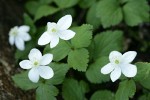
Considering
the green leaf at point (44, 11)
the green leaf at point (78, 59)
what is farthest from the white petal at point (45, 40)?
the green leaf at point (44, 11)

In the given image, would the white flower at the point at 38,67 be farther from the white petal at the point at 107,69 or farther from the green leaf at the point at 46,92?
the white petal at the point at 107,69

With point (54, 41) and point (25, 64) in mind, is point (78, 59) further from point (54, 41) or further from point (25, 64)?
point (25, 64)

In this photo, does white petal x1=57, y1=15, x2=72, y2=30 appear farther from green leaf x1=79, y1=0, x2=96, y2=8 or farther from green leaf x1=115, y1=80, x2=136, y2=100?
green leaf x1=79, y1=0, x2=96, y2=8

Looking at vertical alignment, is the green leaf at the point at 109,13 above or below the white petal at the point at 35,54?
above

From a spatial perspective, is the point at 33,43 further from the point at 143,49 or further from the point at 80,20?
the point at 143,49

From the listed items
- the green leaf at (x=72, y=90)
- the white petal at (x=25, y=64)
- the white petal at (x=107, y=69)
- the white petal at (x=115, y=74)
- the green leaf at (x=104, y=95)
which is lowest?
the green leaf at (x=104, y=95)

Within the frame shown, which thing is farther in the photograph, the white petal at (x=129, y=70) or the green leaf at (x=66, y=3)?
the green leaf at (x=66, y=3)
